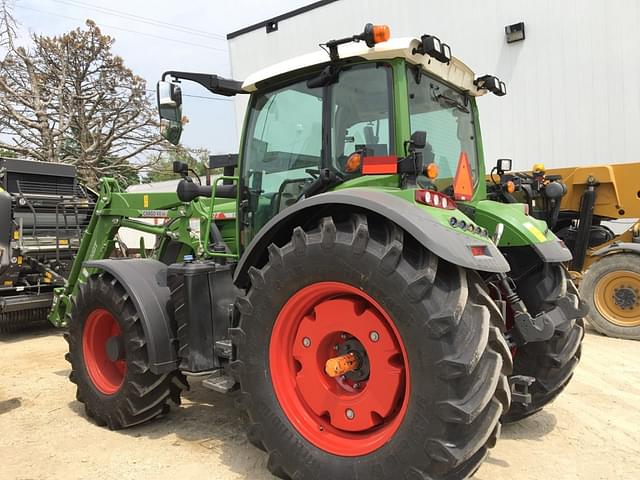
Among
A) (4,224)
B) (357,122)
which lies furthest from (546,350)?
Answer: (4,224)

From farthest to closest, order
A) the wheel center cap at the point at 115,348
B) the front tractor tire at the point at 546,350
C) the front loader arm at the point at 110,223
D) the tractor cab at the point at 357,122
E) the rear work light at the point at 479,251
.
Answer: the front loader arm at the point at 110,223 → the wheel center cap at the point at 115,348 → the front tractor tire at the point at 546,350 → the tractor cab at the point at 357,122 → the rear work light at the point at 479,251

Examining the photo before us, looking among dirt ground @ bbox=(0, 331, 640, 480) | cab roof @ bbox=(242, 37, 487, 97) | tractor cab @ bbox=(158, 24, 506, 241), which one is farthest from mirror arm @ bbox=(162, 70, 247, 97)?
dirt ground @ bbox=(0, 331, 640, 480)

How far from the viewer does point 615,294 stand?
688cm

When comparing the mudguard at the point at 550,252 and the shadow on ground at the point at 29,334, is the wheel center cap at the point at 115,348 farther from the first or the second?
the shadow on ground at the point at 29,334

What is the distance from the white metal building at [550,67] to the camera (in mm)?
9891

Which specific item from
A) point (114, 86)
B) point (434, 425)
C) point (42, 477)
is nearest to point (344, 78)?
point (434, 425)

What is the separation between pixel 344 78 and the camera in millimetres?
3162

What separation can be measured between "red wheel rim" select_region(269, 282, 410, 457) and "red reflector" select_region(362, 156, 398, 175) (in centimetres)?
71

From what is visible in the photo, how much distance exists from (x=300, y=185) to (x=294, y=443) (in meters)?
1.54

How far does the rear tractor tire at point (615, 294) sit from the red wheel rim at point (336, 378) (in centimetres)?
523

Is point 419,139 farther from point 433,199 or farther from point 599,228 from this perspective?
point 599,228

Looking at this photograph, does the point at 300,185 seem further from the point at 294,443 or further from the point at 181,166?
the point at 294,443

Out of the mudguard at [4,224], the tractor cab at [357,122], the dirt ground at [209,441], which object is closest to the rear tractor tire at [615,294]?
the dirt ground at [209,441]

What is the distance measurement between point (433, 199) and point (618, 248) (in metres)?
5.40
